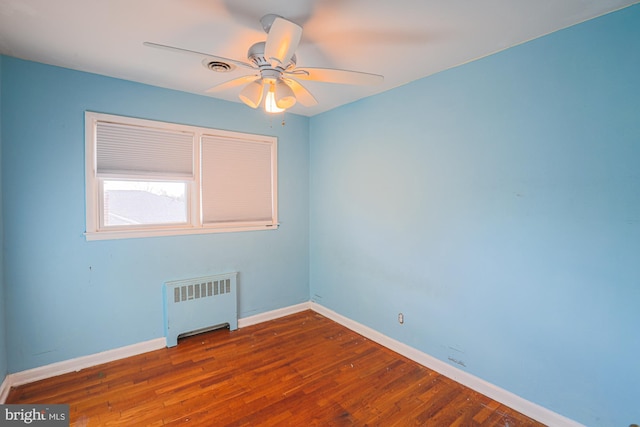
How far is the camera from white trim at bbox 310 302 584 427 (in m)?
1.93

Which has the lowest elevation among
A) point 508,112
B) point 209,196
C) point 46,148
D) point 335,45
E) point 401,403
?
point 401,403

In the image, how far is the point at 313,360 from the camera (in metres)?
2.70

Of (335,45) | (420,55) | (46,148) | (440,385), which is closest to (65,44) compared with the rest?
(46,148)

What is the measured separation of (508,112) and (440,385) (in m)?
2.09

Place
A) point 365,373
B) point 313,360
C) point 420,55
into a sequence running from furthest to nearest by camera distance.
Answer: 1. point 313,360
2. point 365,373
3. point 420,55

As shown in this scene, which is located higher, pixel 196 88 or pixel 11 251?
pixel 196 88

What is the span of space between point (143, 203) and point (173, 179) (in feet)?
1.15

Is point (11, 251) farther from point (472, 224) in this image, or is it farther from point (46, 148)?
point (472, 224)

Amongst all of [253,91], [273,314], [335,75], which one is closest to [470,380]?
[273,314]

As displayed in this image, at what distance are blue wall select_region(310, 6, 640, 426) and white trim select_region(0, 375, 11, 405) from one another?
2.97 metres

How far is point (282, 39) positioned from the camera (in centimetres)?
142

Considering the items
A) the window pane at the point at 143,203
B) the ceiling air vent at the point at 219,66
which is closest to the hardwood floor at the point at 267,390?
the window pane at the point at 143,203

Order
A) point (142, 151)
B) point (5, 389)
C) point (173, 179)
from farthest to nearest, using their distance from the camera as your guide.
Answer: point (173, 179)
point (142, 151)
point (5, 389)

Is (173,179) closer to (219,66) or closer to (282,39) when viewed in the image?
(219,66)
